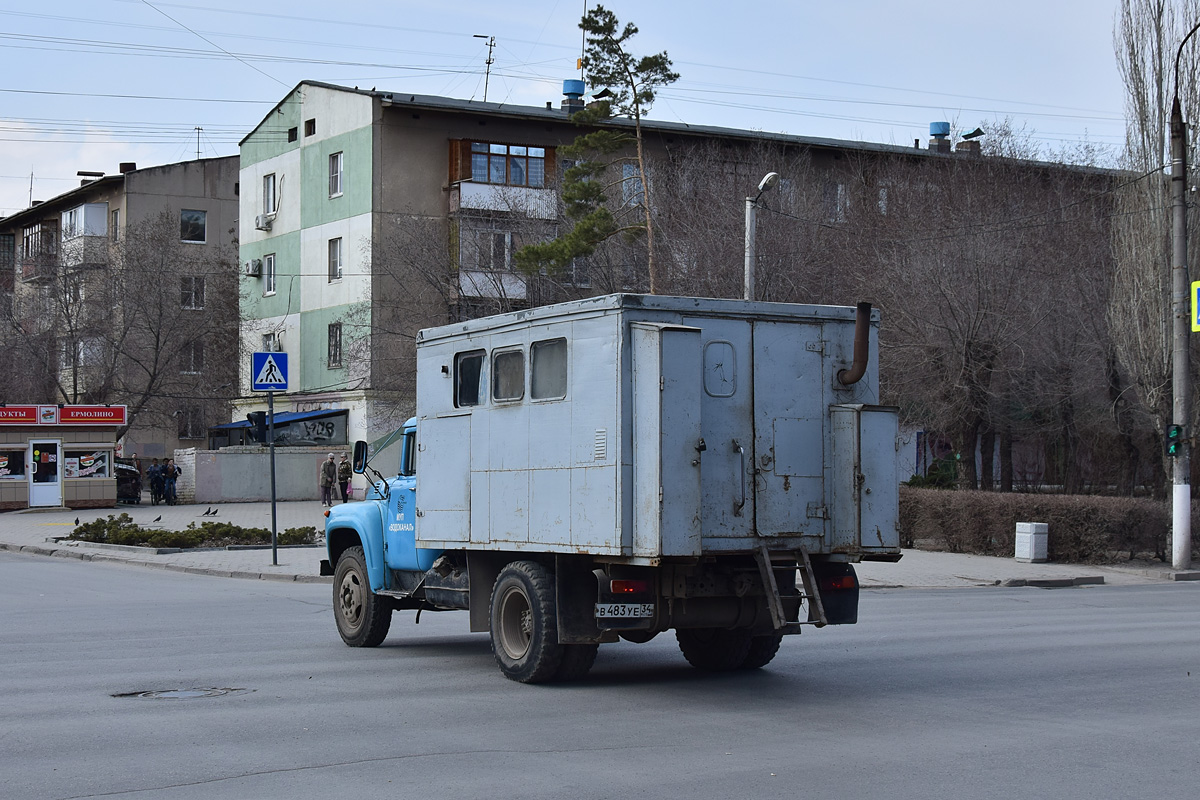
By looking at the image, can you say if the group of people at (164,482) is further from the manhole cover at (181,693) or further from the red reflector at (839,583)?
the red reflector at (839,583)

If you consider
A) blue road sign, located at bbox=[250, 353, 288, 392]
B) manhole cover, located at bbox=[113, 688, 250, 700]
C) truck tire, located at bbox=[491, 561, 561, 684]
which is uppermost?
blue road sign, located at bbox=[250, 353, 288, 392]

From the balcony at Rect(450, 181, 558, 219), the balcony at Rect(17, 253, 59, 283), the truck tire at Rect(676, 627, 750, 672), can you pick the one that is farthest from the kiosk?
the truck tire at Rect(676, 627, 750, 672)

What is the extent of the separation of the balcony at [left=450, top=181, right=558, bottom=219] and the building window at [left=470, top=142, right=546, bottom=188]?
124 centimetres

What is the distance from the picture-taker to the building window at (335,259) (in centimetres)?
5138

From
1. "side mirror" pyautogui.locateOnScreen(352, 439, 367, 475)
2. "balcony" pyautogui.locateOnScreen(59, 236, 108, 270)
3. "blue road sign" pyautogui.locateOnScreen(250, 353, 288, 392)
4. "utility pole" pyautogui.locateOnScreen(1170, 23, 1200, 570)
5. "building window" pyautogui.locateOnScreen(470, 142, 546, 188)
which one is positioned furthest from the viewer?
"balcony" pyautogui.locateOnScreen(59, 236, 108, 270)

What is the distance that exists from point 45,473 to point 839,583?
3828cm

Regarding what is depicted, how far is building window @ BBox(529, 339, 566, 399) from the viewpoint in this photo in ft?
32.8

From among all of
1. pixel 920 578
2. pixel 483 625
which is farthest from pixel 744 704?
pixel 920 578

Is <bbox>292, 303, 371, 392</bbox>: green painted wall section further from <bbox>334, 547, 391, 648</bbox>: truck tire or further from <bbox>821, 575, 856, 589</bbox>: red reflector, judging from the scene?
<bbox>821, 575, 856, 589</bbox>: red reflector

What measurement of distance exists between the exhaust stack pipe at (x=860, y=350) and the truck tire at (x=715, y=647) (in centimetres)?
236

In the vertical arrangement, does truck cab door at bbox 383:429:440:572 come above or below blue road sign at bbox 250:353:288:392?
below

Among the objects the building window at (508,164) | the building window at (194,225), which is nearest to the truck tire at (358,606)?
the building window at (508,164)

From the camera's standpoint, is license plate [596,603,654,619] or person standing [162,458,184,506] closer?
license plate [596,603,654,619]

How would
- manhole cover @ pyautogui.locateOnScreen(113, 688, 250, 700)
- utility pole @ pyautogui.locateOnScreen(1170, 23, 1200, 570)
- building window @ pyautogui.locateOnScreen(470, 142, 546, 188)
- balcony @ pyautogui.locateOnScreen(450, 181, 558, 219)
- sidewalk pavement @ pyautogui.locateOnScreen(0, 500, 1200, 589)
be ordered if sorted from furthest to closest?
building window @ pyautogui.locateOnScreen(470, 142, 546, 188)
balcony @ pyautogui.locateOnScreen(450, 181, 558, 219)
utility pole @ pyautogui.locateOnScreen(1170, 23, 1200, 570)
sidewalk pavement @ pyautogui.locateOnScreen(0, 500, 1200, 589)
manhole cover @ pyautogui.locateOnScreen(113, 688, 250, 700)
